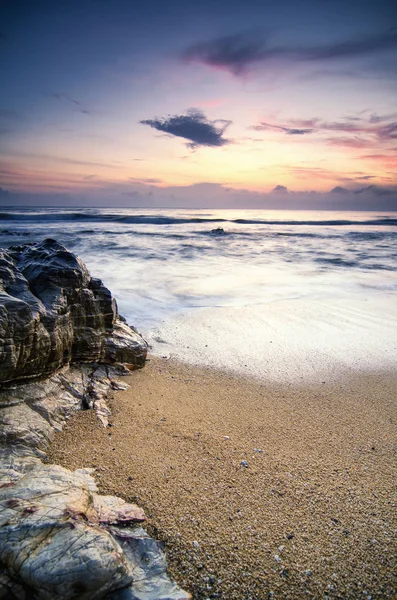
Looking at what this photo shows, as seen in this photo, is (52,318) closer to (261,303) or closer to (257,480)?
(257,480)

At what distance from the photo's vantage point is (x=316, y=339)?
5.99m

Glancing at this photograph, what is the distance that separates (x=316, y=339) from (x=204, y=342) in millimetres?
1867

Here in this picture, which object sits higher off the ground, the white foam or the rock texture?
the rock texture

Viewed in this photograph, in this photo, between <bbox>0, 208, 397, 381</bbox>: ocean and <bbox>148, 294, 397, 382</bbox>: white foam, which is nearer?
<bbox>148, 294, 397, 382</bbox>: white foam

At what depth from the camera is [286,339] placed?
235 inches

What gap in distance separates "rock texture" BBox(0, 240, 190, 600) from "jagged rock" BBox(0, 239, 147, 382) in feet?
0.03

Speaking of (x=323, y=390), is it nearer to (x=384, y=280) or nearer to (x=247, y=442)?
(x=247, y=442)

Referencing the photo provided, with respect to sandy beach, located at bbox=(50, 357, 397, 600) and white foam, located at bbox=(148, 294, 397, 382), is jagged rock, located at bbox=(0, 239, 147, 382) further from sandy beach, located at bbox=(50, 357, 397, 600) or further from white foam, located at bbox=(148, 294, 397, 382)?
white foam, located at bbox=(148, 294, 397, 382)

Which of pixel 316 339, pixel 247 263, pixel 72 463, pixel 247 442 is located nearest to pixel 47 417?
pixel 72 463

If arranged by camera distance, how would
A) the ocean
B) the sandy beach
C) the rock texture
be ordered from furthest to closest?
the ocean → the sandy beach → the rock texture

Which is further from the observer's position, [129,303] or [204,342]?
[129,303]

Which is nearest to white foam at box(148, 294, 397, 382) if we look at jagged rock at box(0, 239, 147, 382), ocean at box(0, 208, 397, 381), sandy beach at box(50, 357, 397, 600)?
ocean at box(0, 208, 397, 381)

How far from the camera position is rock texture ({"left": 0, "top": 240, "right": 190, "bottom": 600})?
1.63 metres

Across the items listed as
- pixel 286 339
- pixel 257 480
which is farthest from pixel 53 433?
pixel 286 339
